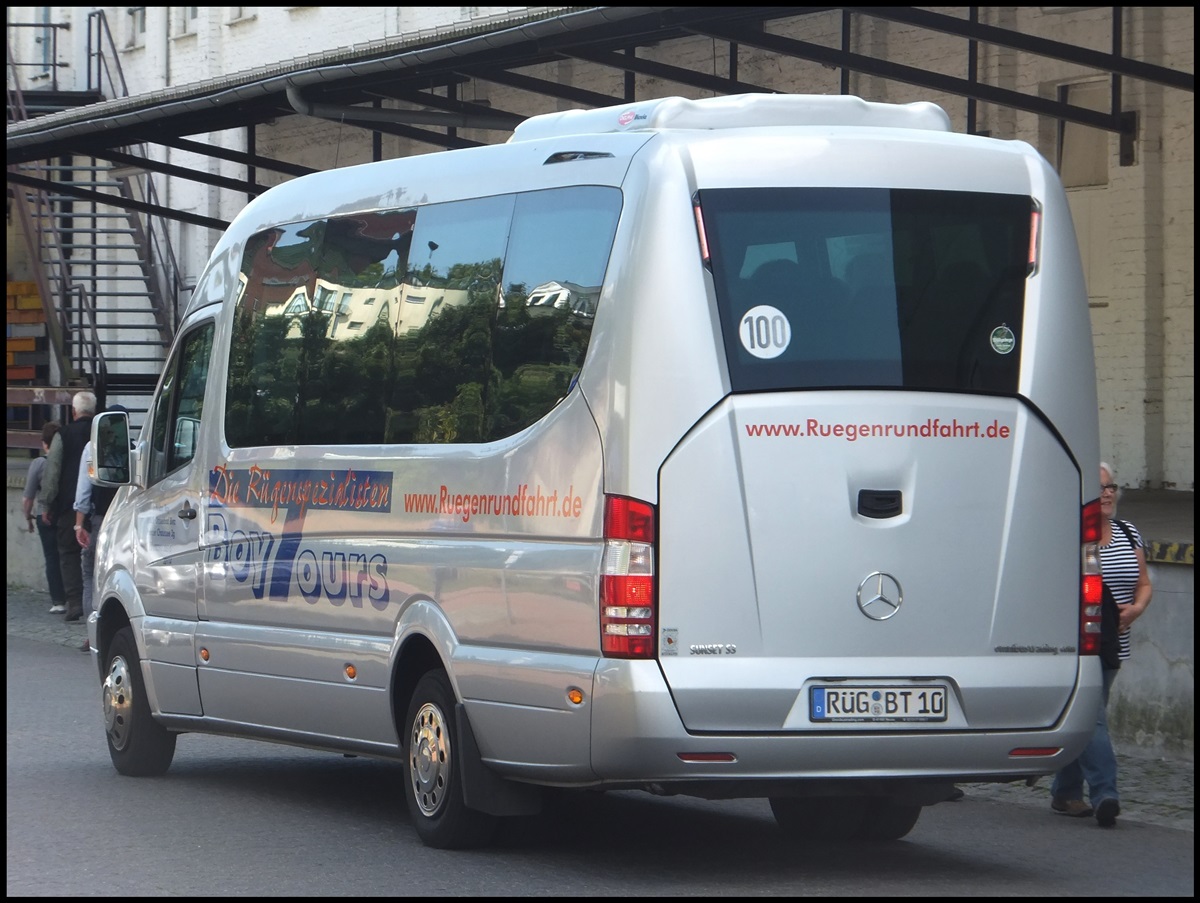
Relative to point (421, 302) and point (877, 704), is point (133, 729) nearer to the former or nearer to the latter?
point (421, 302)

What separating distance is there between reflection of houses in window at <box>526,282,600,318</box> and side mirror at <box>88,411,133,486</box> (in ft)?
13.8

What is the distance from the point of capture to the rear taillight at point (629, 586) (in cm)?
803

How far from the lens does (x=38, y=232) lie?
34031 mm

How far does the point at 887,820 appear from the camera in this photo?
9.77m

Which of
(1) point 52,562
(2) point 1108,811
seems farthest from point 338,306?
(1) point 52,562

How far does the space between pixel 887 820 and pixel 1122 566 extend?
1935 mm

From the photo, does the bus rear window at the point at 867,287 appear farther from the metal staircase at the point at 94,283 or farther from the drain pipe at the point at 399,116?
the metal staircase at the point at 94,283

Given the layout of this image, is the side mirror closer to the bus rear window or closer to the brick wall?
the bus rear window

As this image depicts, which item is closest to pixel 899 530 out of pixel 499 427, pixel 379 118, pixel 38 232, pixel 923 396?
pixel 923 396

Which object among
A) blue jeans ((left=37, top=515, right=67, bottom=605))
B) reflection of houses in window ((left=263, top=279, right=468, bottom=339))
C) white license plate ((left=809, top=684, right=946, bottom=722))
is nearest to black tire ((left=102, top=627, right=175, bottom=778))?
Answer: reflection of houses in window ((left=263, top=279, right=468, bottom=339))

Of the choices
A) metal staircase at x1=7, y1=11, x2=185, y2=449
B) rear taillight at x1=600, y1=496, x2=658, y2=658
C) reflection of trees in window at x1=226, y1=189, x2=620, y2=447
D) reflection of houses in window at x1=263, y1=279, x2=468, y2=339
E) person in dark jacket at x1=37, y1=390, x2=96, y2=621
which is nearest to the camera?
rear taillight at x1=600, y1=496, x2=658, y2=658

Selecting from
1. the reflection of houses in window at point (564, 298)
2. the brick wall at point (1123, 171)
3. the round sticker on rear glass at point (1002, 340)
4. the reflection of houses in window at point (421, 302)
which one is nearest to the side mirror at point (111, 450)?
the reflection of houses in window at point (421, 302)

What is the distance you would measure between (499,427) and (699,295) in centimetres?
113

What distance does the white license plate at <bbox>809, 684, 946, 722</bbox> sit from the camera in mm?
8102
